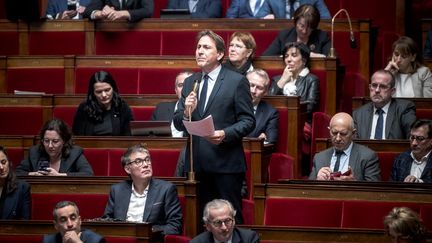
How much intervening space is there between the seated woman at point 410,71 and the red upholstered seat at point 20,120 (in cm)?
144

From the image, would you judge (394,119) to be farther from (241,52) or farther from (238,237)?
(238,237)

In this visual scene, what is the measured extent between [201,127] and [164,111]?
3.97 ft

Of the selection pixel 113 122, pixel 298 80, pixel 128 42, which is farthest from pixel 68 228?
pixel 128 42

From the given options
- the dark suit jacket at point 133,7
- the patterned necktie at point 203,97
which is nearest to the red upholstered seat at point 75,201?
the patterned necktie at point 203,97

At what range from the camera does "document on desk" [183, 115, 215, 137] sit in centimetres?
391

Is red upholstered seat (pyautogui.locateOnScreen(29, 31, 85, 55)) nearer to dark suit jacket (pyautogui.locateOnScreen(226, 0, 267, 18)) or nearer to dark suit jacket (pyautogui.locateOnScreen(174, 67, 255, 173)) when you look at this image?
dark suit jacket (pyautogui.locateOnScreen(226, 0, 267, 18))

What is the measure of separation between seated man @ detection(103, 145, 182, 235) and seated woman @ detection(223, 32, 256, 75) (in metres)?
1.07

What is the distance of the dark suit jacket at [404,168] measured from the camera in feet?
14.5

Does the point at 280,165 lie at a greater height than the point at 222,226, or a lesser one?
greater

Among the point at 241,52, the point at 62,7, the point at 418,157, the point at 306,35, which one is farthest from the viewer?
the point at 62,7

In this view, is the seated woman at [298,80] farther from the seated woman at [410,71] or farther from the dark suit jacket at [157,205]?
the dark suit jacket at [157,205]

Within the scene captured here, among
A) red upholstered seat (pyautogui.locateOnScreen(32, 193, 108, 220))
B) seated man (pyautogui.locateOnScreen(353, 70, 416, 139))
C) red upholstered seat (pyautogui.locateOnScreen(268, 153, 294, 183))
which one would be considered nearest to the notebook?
red upholstered seat (pyautogui.locateOnScreen(268, 153, 294, 183))

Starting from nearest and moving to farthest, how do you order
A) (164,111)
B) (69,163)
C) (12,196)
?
(12,196), (69,163), (164,111)

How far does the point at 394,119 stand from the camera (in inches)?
193
